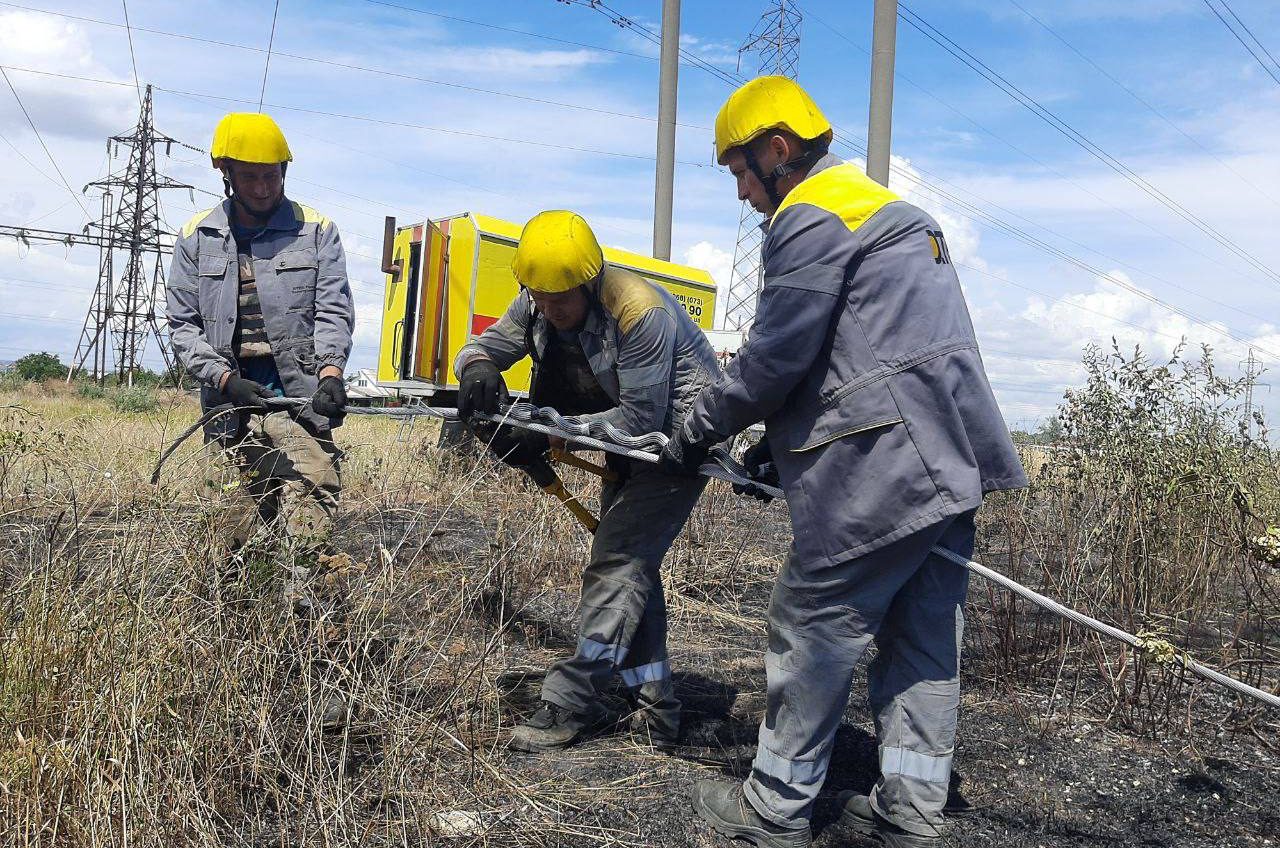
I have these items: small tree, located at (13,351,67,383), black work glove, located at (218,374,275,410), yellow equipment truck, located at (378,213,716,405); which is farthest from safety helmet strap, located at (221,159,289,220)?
small tree, located at (13,351,67,383)

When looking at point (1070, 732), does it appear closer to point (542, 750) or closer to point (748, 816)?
point (748, 816)

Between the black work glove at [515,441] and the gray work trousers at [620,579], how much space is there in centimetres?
34

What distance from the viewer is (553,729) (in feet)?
10.8

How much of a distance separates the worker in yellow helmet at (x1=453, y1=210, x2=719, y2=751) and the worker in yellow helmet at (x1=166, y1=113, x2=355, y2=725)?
25.8 inches

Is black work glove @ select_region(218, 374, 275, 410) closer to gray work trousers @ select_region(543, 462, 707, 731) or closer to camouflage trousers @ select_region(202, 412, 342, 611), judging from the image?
camouflage trousers @ select_region(202, 412, 342, 611)

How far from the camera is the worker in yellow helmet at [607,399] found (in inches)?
124

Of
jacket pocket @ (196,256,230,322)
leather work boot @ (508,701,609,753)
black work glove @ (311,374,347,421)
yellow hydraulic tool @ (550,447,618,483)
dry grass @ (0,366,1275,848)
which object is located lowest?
leather work boot @ (508,701,609,753)

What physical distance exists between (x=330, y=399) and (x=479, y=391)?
58 cm

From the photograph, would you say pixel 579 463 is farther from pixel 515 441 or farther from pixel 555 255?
pixel 555 255

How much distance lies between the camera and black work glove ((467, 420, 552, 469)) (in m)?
3.46

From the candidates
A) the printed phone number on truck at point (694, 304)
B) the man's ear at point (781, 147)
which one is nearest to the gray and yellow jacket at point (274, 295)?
the man's ear at point (781, 147)

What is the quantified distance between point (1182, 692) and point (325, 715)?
314cm

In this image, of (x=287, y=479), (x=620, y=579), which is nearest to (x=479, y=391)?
(x=620, y=579)

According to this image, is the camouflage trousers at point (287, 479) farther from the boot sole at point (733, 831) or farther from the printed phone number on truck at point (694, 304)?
the printed phone number on truck at point (694, 304)
